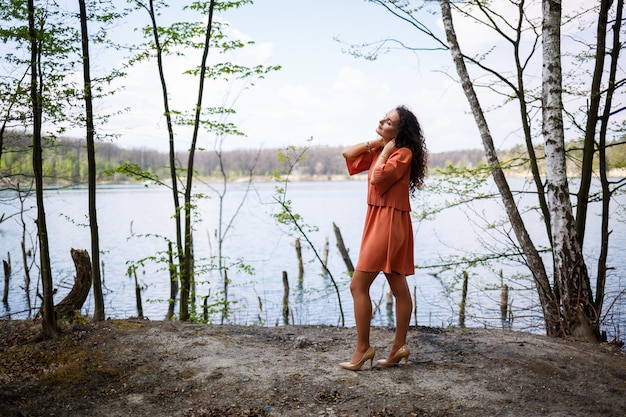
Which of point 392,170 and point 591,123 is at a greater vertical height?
point 591,123

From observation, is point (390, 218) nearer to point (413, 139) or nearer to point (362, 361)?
point (413, 139)

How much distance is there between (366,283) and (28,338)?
3.47 m

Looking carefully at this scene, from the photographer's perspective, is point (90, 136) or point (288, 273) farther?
point (288, 273)

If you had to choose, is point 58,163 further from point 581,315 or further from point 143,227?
point 143,227

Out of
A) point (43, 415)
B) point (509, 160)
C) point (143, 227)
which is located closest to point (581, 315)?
point (509, 160)

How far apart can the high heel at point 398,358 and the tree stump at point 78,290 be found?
11.5 feet

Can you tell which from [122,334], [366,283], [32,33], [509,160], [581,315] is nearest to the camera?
[366,283]

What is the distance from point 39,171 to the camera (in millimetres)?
4977

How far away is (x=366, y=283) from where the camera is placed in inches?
169

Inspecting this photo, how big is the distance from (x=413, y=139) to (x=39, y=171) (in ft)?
10.9

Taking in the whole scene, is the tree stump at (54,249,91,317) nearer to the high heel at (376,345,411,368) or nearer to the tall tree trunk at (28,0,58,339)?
the tall tree trunk at (28,0,58,339)

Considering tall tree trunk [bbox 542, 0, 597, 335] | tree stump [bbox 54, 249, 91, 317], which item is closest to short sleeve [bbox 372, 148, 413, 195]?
tall tree trunk [bbox 542, 0, 597, 335]

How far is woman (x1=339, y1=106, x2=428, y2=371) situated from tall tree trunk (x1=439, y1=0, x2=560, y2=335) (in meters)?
2.59

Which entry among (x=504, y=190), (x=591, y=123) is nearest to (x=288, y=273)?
(x=504, y=190)
